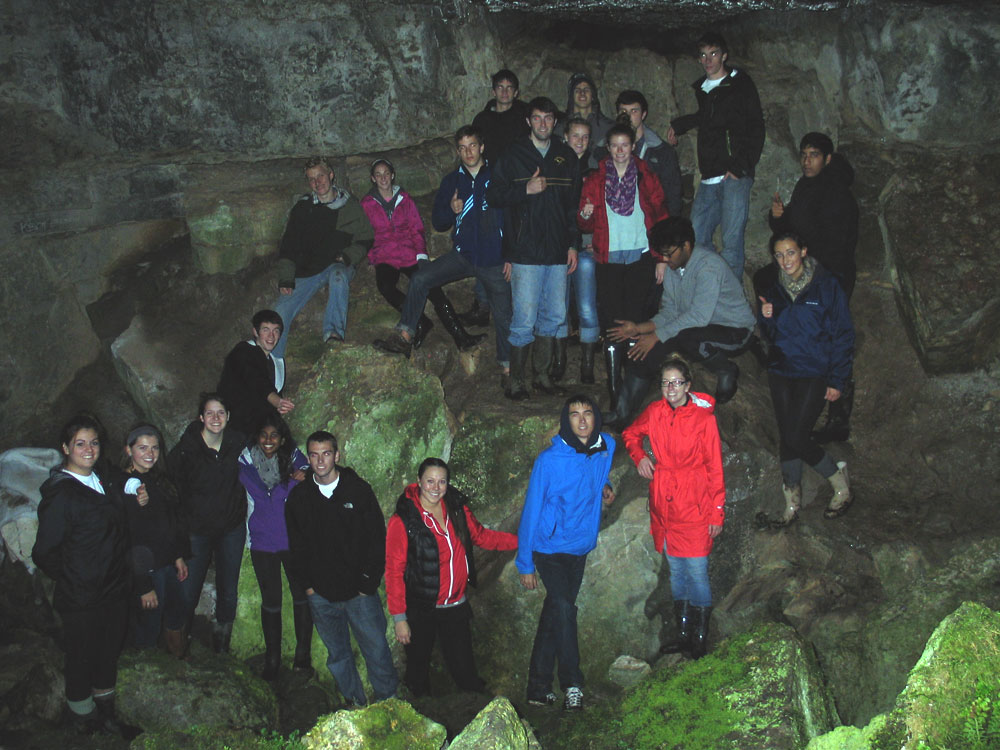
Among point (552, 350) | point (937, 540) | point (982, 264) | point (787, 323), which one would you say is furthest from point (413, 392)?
point (982, 264)

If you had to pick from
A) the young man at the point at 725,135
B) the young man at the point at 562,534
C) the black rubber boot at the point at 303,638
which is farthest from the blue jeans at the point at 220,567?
the young man at the point at 725,135

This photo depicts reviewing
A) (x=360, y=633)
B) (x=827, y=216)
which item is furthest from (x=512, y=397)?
(x=827, y=216)

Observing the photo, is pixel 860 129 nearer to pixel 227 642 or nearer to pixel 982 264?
pixel 982 264

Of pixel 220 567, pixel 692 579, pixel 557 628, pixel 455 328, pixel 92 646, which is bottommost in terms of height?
pixel 557 628

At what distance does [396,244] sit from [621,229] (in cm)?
212

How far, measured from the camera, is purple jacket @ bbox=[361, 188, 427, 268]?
311 inches

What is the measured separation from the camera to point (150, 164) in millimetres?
9359

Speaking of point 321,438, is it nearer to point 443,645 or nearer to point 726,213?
point 443,645

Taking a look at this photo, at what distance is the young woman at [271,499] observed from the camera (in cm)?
653

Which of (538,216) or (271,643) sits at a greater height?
(538,216)

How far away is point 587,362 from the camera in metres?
7.72

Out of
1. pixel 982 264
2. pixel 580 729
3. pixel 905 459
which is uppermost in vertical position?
pixel 982 264

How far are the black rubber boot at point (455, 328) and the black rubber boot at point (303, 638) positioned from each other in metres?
2.75

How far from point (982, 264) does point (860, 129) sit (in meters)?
2.16
